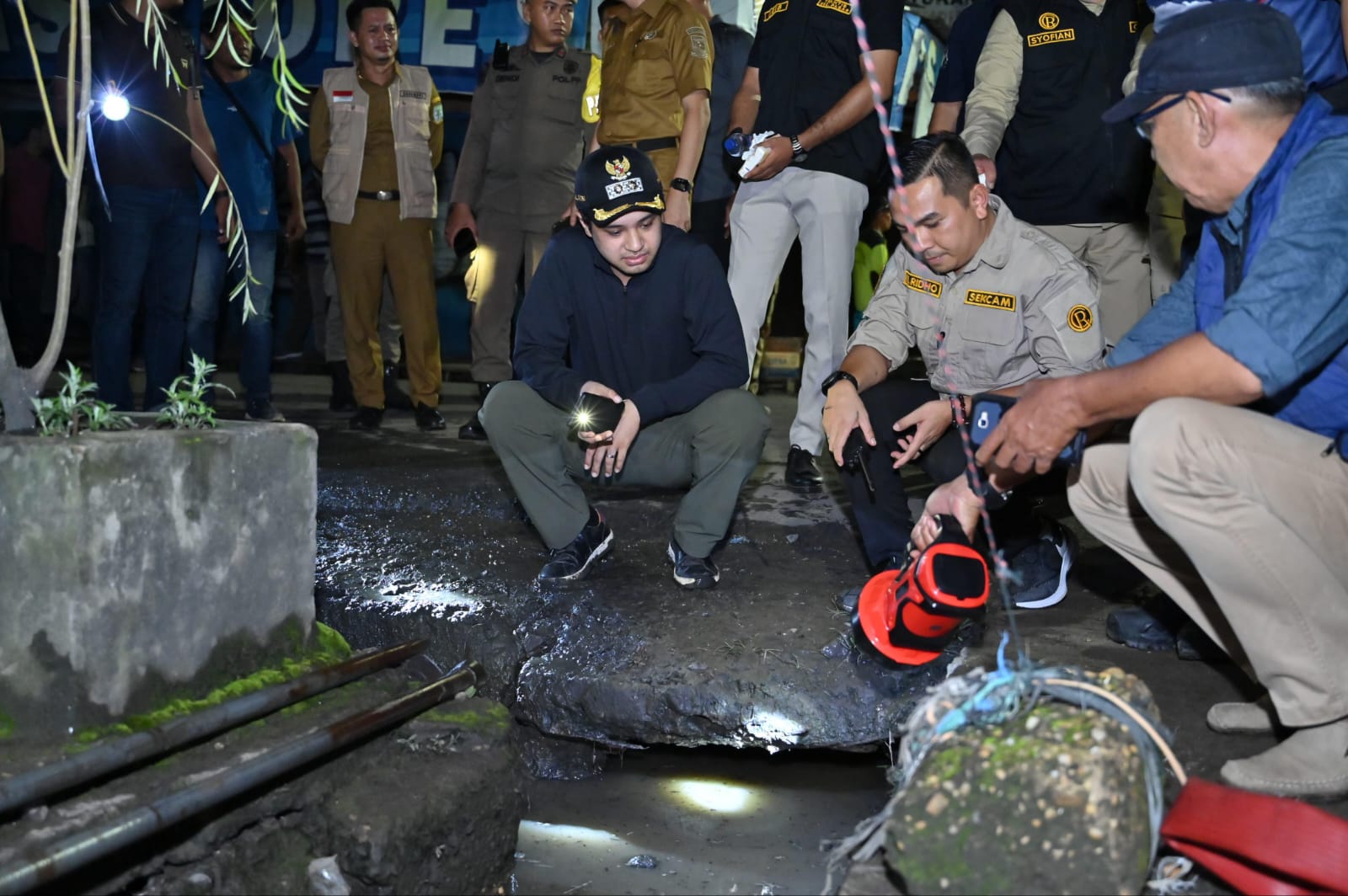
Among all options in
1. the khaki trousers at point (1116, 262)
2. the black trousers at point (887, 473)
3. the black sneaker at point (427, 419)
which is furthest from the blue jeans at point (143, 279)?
the khaki trousers at point (1116, 262)

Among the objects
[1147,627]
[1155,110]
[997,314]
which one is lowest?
[1147,627]

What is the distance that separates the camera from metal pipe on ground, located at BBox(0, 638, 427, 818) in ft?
6.15

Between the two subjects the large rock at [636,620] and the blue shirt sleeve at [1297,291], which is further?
the large rock at [636,620]

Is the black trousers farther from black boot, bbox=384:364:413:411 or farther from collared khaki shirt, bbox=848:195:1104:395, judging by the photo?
black boot, bbox=384:364:413:411

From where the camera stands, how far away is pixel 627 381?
3.69 m

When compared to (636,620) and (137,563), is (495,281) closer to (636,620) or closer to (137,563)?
(636,620)

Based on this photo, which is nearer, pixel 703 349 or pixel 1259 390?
pixel 1259 390

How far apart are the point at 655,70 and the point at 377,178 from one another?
1.87m

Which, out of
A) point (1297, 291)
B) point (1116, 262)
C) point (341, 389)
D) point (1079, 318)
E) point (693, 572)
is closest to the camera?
point (1297, 291)

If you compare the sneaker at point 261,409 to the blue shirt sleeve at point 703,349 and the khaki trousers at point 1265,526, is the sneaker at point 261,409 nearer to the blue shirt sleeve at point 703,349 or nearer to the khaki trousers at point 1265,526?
the blue shirt sleeve at point 703,349

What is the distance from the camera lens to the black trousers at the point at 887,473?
3.25 metres

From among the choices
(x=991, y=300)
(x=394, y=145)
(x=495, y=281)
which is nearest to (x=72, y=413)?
(x=991, y=300)

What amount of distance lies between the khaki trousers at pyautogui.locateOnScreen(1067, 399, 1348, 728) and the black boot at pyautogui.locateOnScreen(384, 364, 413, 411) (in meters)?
5.83

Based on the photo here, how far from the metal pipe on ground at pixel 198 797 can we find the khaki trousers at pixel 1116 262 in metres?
2.72
